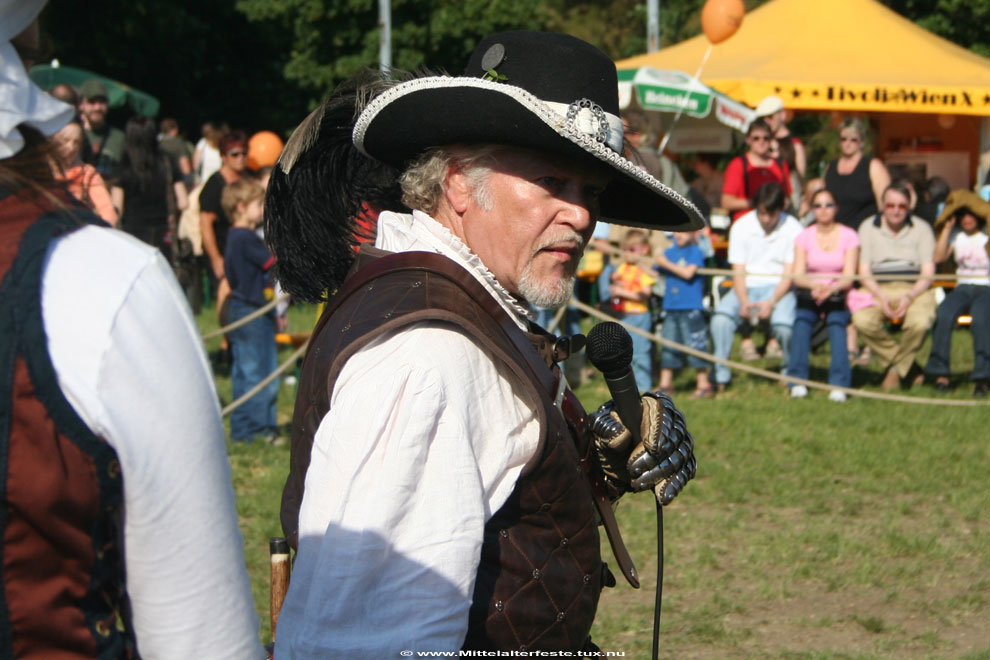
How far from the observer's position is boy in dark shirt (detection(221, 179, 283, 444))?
7.74 m

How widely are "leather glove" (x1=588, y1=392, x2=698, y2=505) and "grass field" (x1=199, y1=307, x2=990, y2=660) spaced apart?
7.59 feet

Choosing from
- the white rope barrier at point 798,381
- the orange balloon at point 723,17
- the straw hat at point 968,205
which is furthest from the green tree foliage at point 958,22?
the white rope barrier at point 798,381

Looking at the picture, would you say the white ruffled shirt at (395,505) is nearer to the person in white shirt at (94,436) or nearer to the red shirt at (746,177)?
the person in white shirt at (94,436)

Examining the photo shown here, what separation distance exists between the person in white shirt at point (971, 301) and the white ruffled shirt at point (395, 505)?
7664 millimetres

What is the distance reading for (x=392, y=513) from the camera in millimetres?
1826

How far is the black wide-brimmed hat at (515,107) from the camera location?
222 centimetres

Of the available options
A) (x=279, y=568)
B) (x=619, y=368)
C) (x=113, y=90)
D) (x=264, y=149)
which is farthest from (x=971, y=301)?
(x=113, y=90)

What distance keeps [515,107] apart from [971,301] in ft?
26.7

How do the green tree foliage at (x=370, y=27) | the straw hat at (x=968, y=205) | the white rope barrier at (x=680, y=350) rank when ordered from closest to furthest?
1. the white rope barrier at (x=680, y=350)
2. the straw hat at (x=968, y=205)
3. the green tree foliage at (x=370, y=27)

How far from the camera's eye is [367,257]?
2.28 metres

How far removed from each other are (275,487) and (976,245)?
6.29 meters

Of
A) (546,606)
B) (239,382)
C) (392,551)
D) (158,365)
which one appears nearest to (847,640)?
(546,606)

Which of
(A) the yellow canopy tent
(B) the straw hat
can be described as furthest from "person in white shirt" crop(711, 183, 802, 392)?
(A) the yellow canopy tent

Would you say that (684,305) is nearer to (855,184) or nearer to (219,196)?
(855,184)
